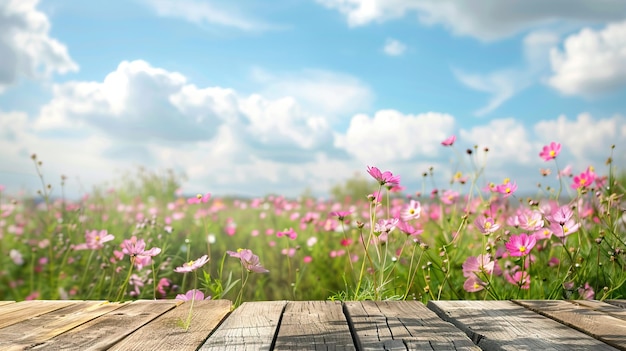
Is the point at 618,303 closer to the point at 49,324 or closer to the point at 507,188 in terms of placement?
the point at 507,188

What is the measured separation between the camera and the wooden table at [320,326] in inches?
59.8

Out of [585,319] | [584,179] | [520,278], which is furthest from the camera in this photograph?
[584,179]

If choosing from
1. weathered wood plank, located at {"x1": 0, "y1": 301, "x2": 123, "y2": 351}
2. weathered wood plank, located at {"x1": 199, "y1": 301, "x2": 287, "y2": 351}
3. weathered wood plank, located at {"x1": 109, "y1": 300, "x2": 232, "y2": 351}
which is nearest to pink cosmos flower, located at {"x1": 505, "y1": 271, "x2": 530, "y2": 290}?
weathered wood plank, located at {"x1": 199, "y1": 301, "x2": 287, "y2": 351}

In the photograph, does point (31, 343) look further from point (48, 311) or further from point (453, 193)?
point (453, 193)

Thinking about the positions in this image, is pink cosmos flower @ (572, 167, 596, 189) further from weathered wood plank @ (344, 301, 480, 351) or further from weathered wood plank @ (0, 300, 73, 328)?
weathered wood plank @ (0, 300, 73, 328)

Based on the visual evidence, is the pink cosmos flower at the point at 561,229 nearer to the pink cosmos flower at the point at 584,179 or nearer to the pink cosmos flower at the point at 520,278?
the pink cosmos flower at the point at 520,278

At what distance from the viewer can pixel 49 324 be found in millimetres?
1832

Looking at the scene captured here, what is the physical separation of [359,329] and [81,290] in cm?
241

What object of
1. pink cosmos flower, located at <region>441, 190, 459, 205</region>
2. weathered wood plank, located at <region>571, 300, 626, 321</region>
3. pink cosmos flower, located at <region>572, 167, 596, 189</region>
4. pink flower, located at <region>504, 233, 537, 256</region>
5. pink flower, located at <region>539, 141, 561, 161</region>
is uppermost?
pink flower, located at <region>539, 141, 561, 161</region>

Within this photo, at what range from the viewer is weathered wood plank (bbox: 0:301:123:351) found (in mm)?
1630

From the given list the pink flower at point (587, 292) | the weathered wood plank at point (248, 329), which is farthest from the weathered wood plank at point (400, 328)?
the pink flower at point (587, 292)

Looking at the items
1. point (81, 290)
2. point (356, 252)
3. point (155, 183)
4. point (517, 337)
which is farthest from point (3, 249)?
point (517, 337)

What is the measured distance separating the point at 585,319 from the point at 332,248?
2765 millimetres

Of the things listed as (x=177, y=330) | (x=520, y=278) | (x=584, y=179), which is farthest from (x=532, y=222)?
(x=177, y=330)
